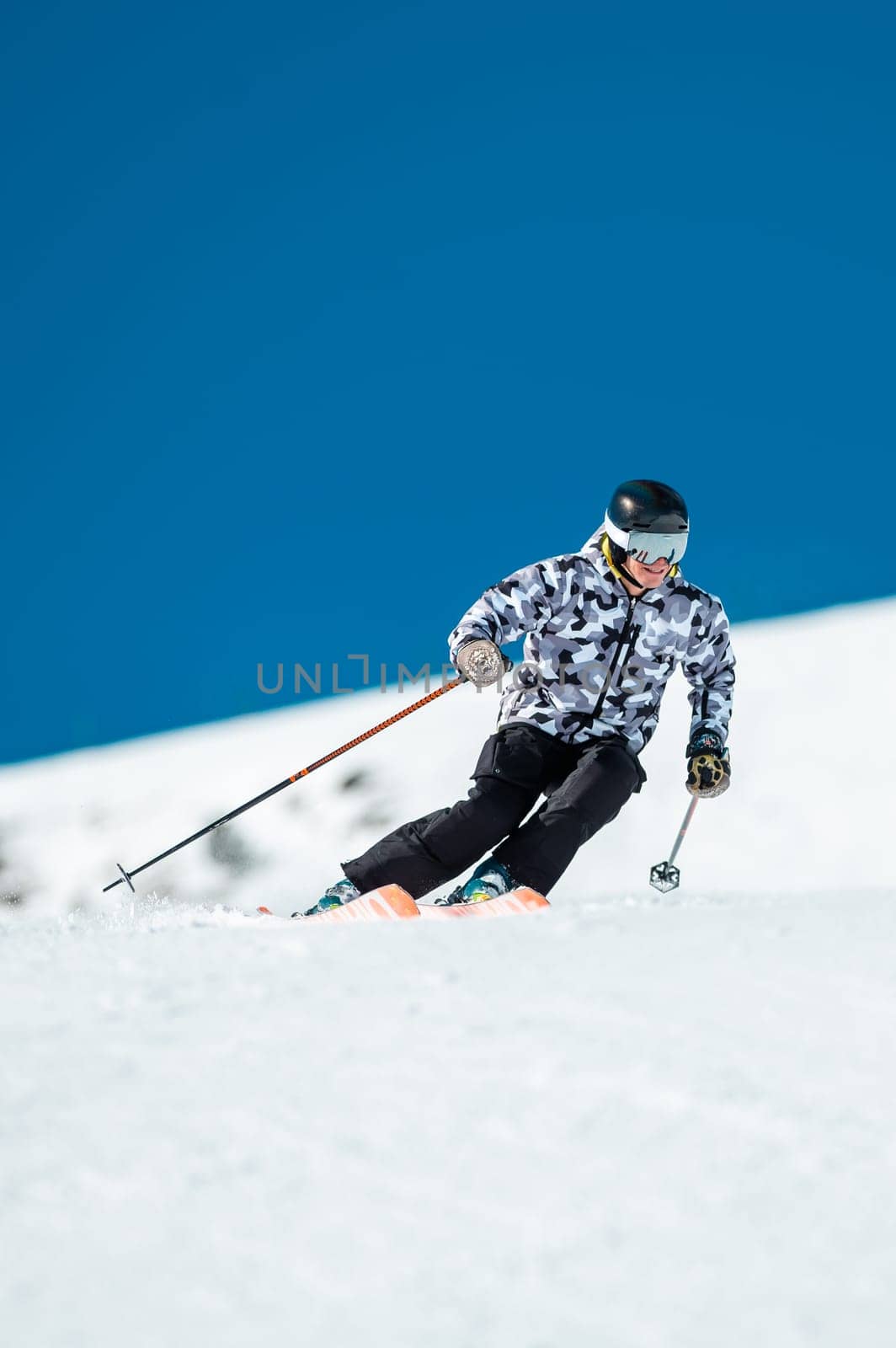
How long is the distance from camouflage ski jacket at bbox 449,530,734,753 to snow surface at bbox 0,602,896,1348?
1.55 m

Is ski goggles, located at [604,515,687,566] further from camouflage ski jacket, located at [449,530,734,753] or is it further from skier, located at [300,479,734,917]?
camouflage ski jacket, located at [449,530,734,753]

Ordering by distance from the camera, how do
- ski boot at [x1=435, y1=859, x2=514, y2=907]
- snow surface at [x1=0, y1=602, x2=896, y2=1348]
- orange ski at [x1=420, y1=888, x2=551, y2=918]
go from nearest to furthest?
1. snow surface at [x1=0, y1=602, x2=896, y2=1348]
2. orange ski at [x1=420, y1=888, x2=551, y2=918]
3. ski boot at [x1=435, y1=859, x2=514, y2=907]

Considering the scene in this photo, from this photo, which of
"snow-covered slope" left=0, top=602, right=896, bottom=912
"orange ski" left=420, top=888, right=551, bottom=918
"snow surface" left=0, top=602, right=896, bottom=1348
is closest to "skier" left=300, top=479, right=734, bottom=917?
"orange ski" left=420, top=888, right=551, bottom=918

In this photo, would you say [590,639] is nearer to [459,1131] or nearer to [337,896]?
[337,896]

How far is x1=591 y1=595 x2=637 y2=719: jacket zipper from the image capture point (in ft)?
16.1

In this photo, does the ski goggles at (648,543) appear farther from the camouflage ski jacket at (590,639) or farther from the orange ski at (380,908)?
the orange ski at (380,908)

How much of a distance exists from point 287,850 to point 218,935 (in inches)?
463

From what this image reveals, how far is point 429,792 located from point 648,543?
10.2m

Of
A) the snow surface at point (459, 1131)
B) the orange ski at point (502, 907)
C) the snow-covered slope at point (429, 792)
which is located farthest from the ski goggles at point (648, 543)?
the snow-covered slope at point (429, 792)

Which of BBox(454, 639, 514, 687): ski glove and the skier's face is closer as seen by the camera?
BBox(454, 639, 514, 687): ski glove

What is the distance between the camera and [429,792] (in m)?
14.8

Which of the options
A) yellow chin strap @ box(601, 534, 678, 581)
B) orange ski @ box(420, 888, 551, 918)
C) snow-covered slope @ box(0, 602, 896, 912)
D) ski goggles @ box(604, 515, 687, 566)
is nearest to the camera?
orange ski @ box(420, 888, 551, 918)

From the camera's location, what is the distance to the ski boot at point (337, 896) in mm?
4566

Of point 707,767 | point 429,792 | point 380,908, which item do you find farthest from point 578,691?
point 429,792
